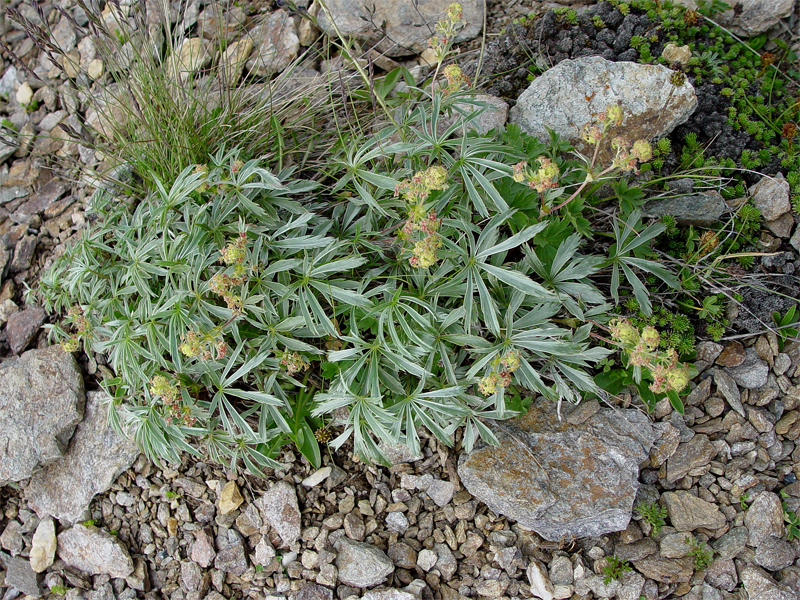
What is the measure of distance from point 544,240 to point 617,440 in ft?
3.67

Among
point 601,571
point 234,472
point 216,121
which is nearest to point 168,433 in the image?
point 234,472

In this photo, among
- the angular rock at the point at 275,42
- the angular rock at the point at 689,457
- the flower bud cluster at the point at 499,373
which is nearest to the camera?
the flower bud cluster at the point at 499,373

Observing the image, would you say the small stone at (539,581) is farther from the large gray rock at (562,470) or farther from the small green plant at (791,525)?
the small green plant at (791,525)

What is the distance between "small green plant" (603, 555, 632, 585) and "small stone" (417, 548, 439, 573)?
826mm

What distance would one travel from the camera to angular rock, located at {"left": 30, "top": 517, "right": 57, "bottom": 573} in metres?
3.19

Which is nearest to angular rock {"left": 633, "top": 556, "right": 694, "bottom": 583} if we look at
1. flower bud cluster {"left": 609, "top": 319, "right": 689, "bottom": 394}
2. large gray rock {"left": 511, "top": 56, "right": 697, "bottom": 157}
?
flower bud cluster {"left": 609, "top": 319, "right": 689, "bottom": 394}

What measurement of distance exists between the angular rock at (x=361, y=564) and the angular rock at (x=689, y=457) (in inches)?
59.4

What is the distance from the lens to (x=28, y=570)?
3195 millimetres

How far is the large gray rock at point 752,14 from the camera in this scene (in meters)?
3.47

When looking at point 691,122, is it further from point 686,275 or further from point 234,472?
point 234,472

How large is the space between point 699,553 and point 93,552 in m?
3.18

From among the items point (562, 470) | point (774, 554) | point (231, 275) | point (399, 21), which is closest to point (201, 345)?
point (231, 275)

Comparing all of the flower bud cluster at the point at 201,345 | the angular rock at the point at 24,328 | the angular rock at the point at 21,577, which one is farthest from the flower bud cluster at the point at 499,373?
the angular rock at the point at 24,328

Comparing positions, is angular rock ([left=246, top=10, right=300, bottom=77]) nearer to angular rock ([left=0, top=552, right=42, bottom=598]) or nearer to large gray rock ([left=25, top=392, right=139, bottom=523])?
large gray rock ([left=25, top=392, right=139, bottom=523])
